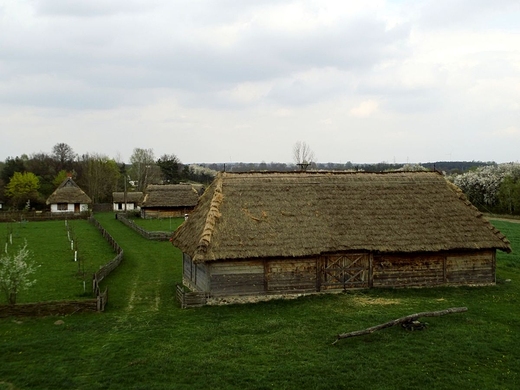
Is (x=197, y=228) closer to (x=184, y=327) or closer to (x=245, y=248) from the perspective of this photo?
(x=245, y=248)

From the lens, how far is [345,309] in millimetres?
19062

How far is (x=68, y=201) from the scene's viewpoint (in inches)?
2532

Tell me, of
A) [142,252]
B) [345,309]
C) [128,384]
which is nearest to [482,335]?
[345,309]

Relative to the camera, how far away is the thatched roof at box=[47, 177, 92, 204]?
64.3m

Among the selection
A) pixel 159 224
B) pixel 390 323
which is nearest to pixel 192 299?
pixel 390 323

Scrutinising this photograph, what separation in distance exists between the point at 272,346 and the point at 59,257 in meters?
21.1

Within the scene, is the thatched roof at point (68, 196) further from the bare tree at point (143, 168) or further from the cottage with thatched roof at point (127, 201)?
the bare tree at point (143, 168)

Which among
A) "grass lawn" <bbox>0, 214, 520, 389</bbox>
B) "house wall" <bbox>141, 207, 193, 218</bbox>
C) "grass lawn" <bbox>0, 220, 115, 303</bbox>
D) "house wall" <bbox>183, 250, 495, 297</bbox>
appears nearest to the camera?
"grass lawn" <bbox>0, 214, 520, 389</bbox>

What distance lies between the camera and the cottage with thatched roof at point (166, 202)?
58500 millimetres

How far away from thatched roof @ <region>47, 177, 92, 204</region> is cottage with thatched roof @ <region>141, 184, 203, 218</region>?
11.4m

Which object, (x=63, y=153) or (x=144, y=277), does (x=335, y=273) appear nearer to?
(x=144, y=277)

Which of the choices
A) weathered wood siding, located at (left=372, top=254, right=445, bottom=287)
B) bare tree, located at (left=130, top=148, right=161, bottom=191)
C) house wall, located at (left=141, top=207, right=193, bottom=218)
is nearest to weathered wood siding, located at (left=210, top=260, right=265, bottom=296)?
weathered wood siding, located at (left=372, top=254, right=445, bottom=287)

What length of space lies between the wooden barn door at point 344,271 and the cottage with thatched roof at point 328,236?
0.15ft

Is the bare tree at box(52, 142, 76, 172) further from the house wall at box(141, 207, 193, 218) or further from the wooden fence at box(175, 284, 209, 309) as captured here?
the wooden fence at box(175, 284, 209, 309)
